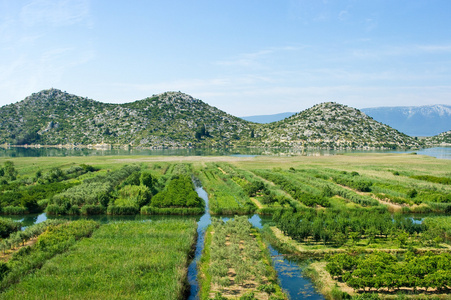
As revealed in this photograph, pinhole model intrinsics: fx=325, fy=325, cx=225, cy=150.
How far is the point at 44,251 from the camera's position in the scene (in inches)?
1217

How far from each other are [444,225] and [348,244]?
49.7ft

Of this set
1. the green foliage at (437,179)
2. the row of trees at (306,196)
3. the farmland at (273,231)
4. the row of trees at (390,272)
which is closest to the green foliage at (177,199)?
the farmland at (273,231)

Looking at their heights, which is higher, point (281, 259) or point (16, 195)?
point (16, 195)

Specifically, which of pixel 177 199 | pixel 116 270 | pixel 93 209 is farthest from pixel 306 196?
pixel 116 270

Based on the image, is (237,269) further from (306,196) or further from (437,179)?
(437,179)

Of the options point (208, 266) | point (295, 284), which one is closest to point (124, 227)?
point (208, 266)

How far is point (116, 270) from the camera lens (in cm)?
2644

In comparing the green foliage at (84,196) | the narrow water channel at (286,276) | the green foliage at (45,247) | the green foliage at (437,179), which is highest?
the green foliage at (84,196)

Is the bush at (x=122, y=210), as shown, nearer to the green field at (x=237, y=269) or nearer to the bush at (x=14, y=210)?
the bush at (x=14, y=210)

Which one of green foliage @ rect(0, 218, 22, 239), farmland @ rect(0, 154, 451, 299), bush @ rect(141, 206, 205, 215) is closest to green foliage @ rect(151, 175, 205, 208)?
farmland @ rect(0, 154, 451, 299)

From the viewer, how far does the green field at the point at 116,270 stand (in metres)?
23.0

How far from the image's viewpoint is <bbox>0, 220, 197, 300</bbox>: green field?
75.4 feet

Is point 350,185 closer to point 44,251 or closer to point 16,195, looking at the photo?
point 44,251

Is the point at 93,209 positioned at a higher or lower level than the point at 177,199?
lower
